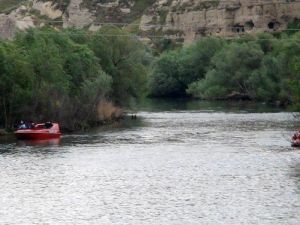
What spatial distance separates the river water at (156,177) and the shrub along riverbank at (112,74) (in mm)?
4292

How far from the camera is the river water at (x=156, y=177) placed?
37312mm

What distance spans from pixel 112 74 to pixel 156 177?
1656 inches

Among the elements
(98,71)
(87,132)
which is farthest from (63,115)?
(98,71)

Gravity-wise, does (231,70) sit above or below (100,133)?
above

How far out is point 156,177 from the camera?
4681 cm

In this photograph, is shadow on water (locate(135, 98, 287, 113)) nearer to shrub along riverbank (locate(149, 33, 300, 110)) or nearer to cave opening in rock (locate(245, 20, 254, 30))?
shrub along riverbank (locate(149, 33, 300, 110))

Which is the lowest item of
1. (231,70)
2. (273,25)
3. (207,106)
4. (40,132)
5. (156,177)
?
(156,177)

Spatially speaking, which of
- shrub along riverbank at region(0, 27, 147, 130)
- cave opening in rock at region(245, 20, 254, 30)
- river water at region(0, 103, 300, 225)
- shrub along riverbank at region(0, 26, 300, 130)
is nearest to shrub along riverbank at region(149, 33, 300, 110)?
shrub along riverbank at region(0, 26, 300, 130)

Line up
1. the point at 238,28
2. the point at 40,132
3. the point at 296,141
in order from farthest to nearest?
the point at 238,28
the point at 40,132
the point at 296,141

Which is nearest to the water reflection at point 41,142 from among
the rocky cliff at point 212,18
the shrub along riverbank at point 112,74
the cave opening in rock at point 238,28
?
the shrub along riverbank at point 112,74

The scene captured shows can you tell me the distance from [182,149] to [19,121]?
16958 millimetres

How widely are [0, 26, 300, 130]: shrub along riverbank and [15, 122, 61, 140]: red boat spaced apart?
336 centimetres

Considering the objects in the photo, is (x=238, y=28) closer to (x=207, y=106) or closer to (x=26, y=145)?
(x=207, y=106)

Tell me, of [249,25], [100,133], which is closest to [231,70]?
[249,25]
